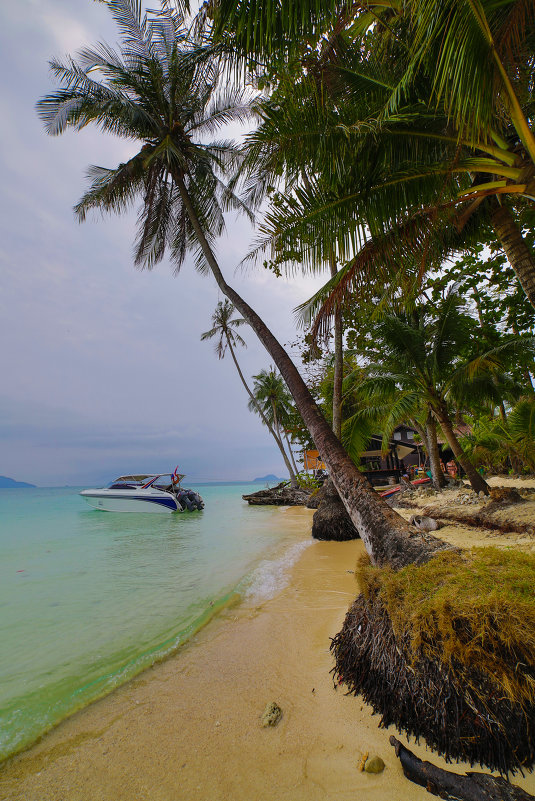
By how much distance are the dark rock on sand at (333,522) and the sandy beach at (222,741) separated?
17.5ft

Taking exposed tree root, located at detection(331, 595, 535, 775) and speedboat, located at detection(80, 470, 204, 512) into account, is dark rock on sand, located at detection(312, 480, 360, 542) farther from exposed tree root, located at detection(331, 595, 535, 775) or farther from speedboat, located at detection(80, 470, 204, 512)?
speedboat, located at detection(80, 470, 204, 512)

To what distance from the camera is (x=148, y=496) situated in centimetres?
1870

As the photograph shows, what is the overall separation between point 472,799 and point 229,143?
13.5 metres

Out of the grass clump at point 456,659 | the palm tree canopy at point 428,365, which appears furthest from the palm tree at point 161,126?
the palm tree canopy at point 428,365

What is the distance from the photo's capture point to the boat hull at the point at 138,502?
18609 mm

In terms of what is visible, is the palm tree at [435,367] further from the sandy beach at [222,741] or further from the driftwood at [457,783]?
the driftwood at [457,783]

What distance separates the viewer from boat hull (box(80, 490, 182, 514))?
18609 mm

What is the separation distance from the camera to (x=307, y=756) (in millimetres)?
1955

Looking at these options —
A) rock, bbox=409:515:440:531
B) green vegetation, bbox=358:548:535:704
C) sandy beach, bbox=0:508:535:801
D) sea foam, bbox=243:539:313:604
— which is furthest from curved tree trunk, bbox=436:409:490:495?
sandy beach, bbox=0:508:535:801

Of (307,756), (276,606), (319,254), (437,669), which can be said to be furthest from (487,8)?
(276,606)

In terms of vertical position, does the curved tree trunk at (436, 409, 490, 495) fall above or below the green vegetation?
above

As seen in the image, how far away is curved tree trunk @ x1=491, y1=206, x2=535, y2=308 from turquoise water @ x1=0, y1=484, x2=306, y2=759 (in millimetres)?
5727

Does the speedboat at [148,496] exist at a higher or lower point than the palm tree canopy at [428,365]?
lower

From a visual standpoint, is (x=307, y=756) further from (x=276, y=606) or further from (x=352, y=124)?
(x=352, y=124)
